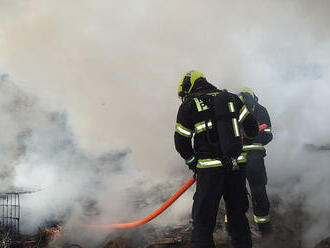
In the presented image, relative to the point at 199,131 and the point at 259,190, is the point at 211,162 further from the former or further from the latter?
the point at 259,190

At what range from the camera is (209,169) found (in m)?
2.79

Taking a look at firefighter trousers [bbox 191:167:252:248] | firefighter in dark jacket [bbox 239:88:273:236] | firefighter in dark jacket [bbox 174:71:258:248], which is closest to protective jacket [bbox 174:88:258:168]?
firefighter in dark jacket [bbox 174:71:258:248]

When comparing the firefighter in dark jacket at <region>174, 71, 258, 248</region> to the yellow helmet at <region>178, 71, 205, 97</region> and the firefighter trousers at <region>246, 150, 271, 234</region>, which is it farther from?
the firefighter trousers at <region>246, 150, 271, 234</region>

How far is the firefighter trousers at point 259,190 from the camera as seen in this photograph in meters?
4.00

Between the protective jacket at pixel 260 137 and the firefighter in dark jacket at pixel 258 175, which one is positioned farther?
the protective jacket at pixel 260 137

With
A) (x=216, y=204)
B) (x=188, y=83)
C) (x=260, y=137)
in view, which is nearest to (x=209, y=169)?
(x=216, y=204)

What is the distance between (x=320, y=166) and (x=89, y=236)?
4284 millimetres

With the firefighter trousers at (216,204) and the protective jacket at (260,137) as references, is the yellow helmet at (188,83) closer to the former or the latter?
the firefighter trousers at (216,204)

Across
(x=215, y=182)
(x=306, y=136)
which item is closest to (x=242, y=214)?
(x=215, y=182)

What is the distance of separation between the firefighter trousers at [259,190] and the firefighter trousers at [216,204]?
1224mm

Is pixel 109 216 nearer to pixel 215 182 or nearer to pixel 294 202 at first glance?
pixel 215 182

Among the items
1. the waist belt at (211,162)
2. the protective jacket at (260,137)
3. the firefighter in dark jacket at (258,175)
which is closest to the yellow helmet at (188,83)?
the waist belt at (211,162)

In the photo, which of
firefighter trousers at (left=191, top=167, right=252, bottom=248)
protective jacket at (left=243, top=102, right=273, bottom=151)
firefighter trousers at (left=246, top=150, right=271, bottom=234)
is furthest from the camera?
protective jacket at (left=243, top=102, right=273, bottom=151)

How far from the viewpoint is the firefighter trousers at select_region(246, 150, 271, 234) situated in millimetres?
4004
